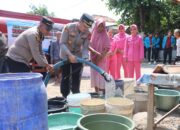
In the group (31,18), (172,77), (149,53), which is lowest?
(149,53)

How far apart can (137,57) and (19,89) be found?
18.1ft

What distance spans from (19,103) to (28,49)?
2.22 meters


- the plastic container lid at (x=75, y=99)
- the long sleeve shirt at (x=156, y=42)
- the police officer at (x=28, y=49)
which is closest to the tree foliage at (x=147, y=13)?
the long sleeve shirt at (x=156, y=42)

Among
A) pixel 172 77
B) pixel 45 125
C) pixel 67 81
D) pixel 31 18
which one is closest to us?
pixel 45 125

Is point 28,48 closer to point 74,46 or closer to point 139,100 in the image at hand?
point 74,46

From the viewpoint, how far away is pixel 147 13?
2181 cm

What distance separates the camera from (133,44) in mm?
7262

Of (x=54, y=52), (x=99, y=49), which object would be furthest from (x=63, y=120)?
(x=54, y=52)

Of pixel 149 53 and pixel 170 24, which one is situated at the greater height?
pixel 170 24

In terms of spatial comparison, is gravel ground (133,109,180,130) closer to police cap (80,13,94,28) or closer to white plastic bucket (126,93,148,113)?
white plastic bucket (126,93,148,113)

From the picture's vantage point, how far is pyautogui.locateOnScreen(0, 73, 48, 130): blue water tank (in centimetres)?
199

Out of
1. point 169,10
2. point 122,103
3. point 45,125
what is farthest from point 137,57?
point 169,10

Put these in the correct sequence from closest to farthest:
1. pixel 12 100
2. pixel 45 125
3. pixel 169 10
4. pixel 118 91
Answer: pixel 12 100, pixel 45 125, pixel 118 91, pixel 169 10

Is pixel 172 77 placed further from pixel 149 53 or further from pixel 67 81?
pixel 149 53
